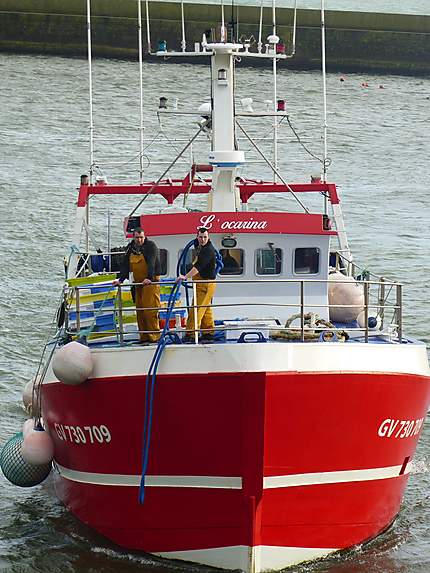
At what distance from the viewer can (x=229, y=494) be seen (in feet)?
39.0

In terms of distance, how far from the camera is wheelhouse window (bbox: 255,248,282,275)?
14703 mm

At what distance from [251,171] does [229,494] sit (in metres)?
22.1

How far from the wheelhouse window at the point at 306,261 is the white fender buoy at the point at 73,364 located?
3398mm

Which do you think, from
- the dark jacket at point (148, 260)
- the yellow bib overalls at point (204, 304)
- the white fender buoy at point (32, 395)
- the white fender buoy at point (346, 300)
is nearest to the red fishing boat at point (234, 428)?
the yellow bib overalls at point (204, 304)

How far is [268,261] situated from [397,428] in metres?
2.96

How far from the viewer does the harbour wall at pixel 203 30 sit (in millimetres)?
46094

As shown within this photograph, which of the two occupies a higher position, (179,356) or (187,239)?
(187,239)

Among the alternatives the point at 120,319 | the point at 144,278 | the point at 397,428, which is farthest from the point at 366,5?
the point at 120,319

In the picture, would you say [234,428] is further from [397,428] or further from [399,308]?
[399,308]

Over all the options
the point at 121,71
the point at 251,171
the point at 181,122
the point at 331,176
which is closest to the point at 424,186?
the point at 331,176

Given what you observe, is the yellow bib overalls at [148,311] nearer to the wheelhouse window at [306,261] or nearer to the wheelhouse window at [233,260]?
the wheelhouse window at [233,260]

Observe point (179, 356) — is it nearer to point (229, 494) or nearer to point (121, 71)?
point (229, 494)

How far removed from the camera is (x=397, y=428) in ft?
41.4

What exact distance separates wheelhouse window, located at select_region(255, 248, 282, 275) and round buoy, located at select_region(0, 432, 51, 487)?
325 cm
